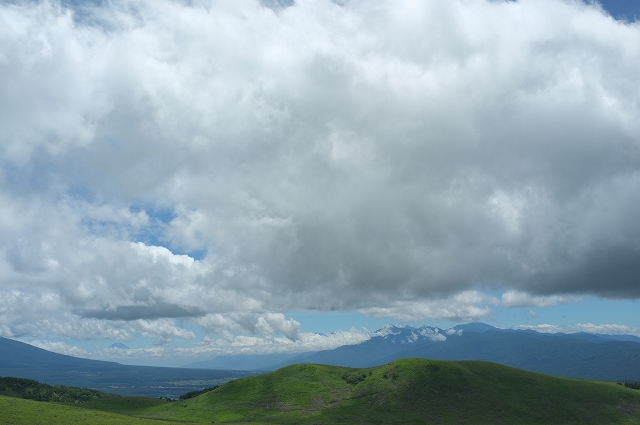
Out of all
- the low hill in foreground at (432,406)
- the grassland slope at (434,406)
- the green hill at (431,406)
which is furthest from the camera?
the grassland slope at (434,406)

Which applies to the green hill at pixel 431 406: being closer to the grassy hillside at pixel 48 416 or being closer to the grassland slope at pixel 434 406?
the grassland slope at pixel 434 406

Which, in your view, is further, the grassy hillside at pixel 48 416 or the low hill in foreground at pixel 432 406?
the low hill in foreground at pixel 432 406

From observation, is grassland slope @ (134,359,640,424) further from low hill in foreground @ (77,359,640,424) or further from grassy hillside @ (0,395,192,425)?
grassy hillside @ (0,395,192,425)

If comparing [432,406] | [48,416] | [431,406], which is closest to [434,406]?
[432,406]

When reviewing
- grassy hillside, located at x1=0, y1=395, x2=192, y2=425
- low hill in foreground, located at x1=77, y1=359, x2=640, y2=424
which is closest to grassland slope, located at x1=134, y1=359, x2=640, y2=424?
low hill in foreground, located at x1=77, y1=359, x2=640, y2=424

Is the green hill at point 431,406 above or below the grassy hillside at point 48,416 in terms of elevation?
below

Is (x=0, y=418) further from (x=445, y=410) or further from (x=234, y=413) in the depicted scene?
(x=445, y=410)

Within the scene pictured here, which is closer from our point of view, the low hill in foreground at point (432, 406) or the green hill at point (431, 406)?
the green hill at point (431, 406)

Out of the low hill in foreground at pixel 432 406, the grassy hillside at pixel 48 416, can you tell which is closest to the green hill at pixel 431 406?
the low hill in foreground at pixel 432 406

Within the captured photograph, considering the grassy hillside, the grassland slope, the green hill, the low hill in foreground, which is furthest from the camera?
the grassland slope

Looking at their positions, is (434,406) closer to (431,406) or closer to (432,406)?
(432,406)

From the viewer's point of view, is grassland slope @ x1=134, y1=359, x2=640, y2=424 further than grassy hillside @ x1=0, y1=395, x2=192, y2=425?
Yes

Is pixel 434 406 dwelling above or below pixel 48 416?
below

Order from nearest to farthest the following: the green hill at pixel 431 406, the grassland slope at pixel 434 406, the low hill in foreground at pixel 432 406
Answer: the green hill at pixel 431 406 → the low hill in foreground at pixel 432 406 → the grassland slope at pixel 434 406
